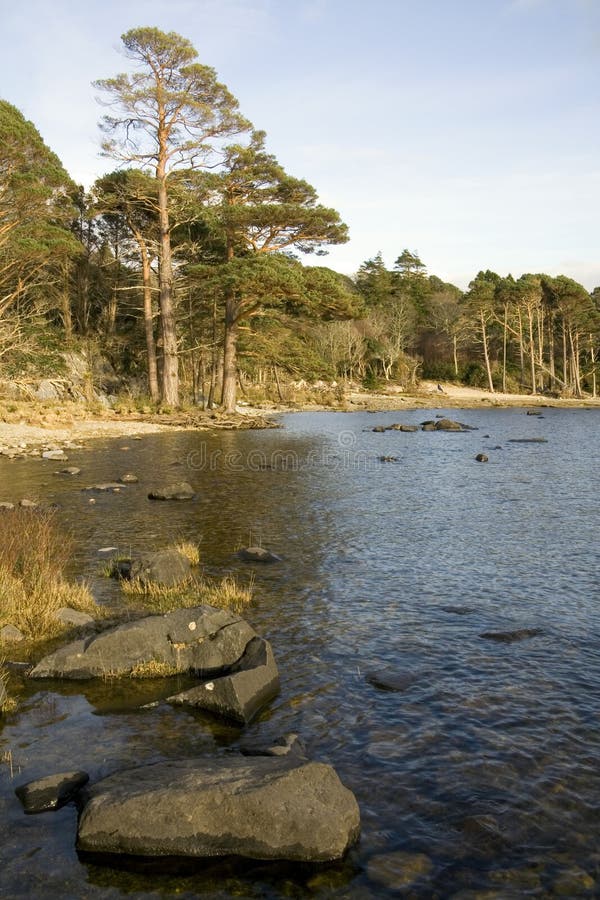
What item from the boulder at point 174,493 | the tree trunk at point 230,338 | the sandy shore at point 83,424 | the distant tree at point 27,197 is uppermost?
the distant tree at point 27,197

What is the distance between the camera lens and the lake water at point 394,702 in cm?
546

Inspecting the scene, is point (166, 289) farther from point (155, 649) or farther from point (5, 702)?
point (5, 702)

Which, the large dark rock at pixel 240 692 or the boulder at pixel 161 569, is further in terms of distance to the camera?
the boulder at pixel 161 569

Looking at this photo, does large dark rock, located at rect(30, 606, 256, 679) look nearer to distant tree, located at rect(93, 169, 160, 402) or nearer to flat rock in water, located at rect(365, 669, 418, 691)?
flat rock in water, located at rect(365, 669, 418, 691)

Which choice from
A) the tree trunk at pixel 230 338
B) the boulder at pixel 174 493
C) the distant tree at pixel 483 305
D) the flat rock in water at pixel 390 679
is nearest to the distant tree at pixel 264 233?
the tree trunk at pixel 230 338

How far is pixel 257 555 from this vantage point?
14750 mm

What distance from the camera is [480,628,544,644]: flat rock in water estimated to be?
1034cm

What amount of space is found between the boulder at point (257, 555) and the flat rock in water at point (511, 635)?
545 centimetres

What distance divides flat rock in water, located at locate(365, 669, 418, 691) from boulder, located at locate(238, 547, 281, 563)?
5.83 metres

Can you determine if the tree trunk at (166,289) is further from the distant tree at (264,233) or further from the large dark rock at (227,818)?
the large dark rock at (227,818)

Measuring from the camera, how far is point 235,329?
169 feet

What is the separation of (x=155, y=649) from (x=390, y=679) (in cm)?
319

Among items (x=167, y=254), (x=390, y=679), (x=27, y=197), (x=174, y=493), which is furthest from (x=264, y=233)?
(x=390, y=679)

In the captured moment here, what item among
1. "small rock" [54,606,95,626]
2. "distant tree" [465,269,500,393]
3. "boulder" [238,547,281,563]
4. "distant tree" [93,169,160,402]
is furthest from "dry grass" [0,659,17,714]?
"distant tree" [465,269,500,393]
